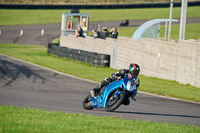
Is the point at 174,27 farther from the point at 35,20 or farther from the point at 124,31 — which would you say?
the point at 35,20

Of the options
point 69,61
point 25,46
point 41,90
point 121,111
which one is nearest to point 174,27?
point 25,46

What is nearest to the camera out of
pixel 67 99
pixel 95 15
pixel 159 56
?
pixel 67 99

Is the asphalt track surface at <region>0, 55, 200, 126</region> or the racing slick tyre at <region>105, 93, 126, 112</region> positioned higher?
the racing slick tyre at <region>105, 93, 126, 112</region>

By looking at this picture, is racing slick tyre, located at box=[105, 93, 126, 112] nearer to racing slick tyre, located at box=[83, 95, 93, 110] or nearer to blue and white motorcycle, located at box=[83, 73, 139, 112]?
blue and white motorcycle, located at box=[83, 73, 139, 112]

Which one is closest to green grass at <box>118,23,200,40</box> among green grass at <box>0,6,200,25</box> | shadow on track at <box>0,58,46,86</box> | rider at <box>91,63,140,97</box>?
green grass at <box>0,6,200,25</box>

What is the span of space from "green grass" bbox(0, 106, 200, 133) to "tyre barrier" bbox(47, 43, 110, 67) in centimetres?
1719

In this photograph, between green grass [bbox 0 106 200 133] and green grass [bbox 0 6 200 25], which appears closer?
green grass [bbox 0 106 200 133]

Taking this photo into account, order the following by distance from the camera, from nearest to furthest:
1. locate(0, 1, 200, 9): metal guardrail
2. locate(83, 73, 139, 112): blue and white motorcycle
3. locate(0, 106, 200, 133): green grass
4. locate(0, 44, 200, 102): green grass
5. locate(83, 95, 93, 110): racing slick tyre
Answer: locate(0, 106, 200, 133): green grass
locate(83, 73, 139, 112): blue and white motorcycle
locate(83, 95, 93, 110): racing slick tyre
locate(0, 44, 200, 102): green grass
locate(0, 1, 200, 9): metal guardrail

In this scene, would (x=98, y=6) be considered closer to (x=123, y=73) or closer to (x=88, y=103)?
(x=88, y=103)

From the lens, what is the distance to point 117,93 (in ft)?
38.8

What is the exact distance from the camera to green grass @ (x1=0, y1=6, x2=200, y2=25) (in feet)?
197

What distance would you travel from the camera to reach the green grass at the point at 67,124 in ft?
27.4

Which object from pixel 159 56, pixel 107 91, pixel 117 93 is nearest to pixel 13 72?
pixel 159 56

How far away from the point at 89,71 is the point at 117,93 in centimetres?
1386
